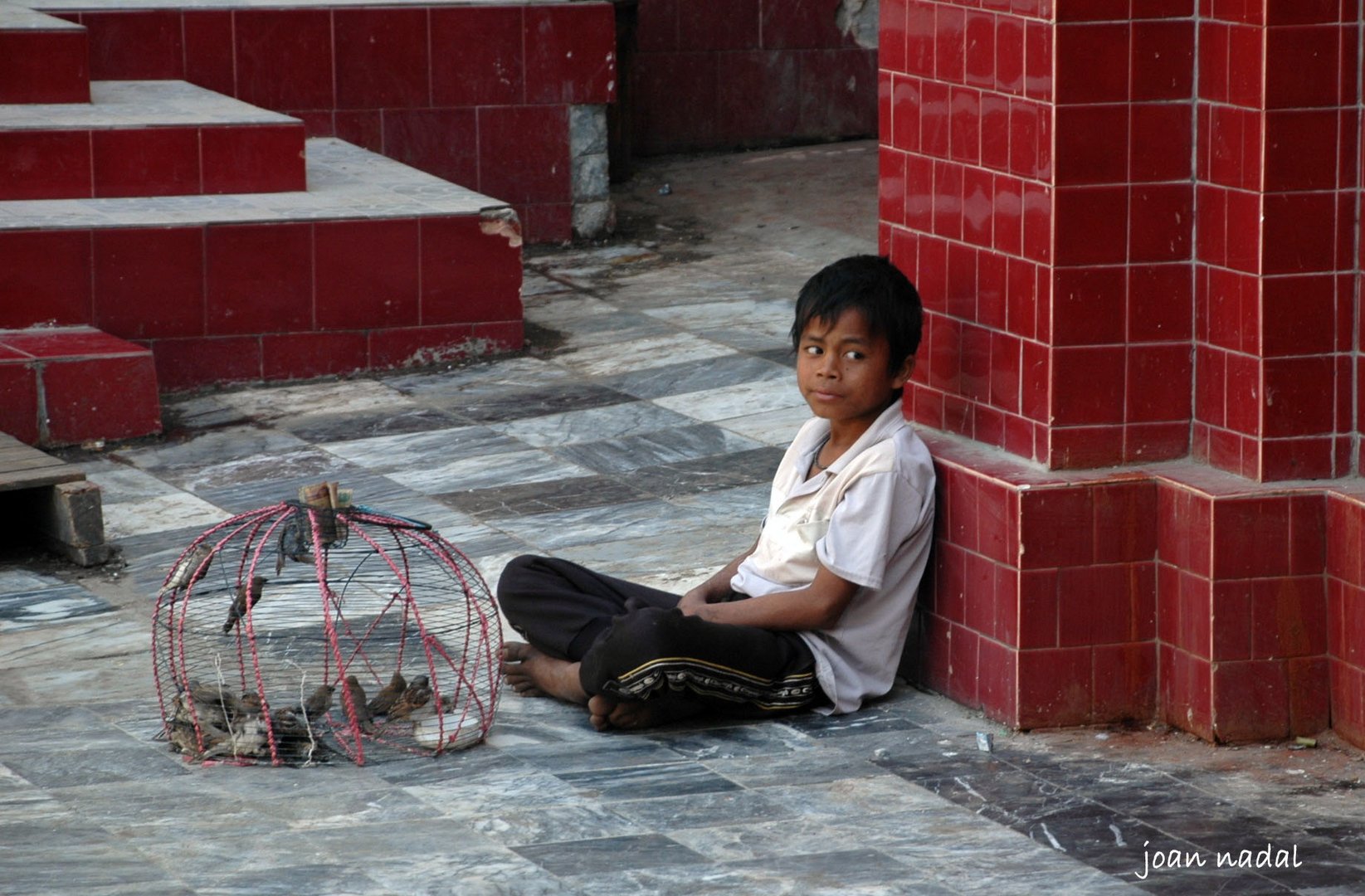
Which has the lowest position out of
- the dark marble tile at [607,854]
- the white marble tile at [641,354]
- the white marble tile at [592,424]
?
the dark marble tile at [607,854]

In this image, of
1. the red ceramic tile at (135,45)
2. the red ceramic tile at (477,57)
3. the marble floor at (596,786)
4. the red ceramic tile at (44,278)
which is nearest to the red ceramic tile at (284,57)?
the red ceramic tile at (135,45)

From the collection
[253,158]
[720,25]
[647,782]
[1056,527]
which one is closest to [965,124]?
[1056,527]

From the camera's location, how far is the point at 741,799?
370cm

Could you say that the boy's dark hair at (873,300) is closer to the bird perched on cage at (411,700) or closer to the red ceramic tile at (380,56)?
the bird perched on cage at (411,700)

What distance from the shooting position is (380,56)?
31.7ft

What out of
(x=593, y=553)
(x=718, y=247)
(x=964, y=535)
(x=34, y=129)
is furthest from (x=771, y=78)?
(x=964, y=535)

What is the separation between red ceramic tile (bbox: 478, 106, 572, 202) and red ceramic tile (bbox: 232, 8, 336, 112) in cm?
83

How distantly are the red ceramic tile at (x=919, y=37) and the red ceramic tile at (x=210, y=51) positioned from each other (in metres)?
5.79

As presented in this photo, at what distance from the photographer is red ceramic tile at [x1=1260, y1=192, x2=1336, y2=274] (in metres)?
3.86

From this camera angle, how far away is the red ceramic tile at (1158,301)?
4.02 meters

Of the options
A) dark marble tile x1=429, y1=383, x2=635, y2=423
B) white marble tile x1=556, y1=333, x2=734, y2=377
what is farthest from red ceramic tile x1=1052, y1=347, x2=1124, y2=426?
white marble tile x1=556, y1=333, x2=734, y2=377

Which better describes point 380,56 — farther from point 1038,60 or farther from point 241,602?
point 1038,60

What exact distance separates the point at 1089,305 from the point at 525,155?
20.6 feet

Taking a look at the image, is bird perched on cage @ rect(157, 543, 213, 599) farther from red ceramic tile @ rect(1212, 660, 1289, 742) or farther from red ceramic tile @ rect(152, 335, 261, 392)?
red ceramic tile @ rect(152, 335, 261, 392)
